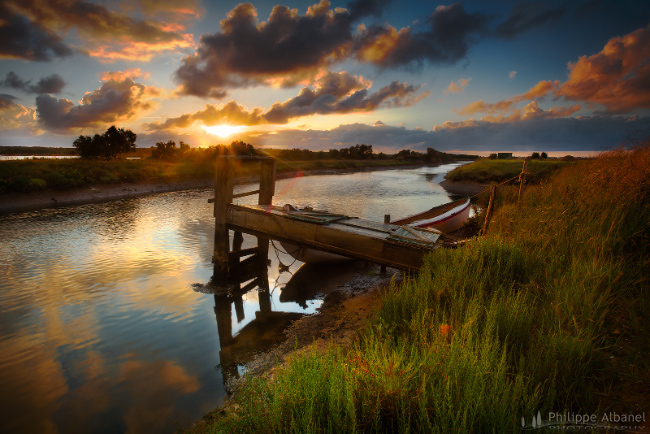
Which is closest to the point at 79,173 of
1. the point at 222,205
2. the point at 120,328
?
the point at 222,205

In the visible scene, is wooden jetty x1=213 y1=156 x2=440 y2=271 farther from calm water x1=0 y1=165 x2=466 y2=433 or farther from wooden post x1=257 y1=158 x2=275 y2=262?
calm water x1=0 y1=165 x2=466 y2=433

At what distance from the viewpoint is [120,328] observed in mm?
7379

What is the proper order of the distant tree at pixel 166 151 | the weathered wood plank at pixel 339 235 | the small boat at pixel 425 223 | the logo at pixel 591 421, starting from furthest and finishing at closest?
1. the distant tree at pixel 166 151
2. the small boat at pixel 425 223
3. the weathered wood plank at pixel 339 235
4. the logo at pixel 591 421

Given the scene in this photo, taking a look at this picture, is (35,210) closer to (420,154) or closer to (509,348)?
(509,348)

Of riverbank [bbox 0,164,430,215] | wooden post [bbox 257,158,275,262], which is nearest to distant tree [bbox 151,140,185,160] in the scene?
riverbank [bbox 0,164,430,215]

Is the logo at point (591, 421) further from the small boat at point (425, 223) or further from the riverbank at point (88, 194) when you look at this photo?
the riverbank at point (88, 194)

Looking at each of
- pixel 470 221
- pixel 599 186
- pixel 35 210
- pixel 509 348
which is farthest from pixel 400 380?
pixel 35 210

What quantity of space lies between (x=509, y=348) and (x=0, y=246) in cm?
1829

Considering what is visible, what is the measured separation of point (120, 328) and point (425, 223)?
1047cm

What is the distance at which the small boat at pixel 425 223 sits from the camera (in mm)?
11188

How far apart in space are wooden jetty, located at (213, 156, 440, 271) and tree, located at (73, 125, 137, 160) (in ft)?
149

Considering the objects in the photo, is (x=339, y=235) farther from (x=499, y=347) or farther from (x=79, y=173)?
(x=79, y=173)

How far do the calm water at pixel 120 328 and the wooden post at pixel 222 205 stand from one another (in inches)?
30.2

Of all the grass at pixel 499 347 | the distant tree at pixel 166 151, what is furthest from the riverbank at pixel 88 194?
the grass at pixel 499 347
